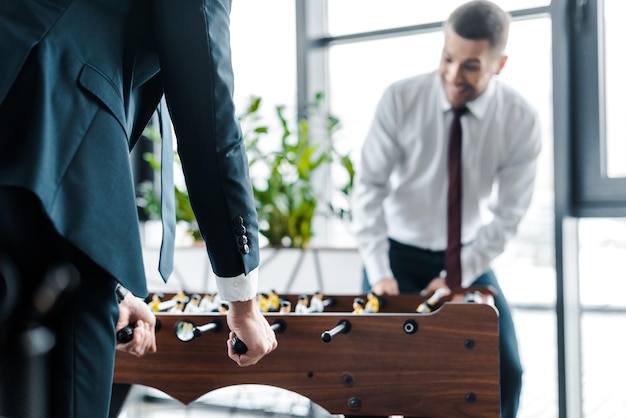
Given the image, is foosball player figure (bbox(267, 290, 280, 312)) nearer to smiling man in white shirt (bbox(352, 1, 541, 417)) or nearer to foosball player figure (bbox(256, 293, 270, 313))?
foosball player figure (bbox(256, 293, 270, 313))

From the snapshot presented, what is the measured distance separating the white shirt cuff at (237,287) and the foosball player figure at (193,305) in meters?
0.79

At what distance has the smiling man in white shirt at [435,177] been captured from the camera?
8.13 feet

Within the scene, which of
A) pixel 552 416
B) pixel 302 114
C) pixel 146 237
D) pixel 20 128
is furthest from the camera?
pixel 146 237

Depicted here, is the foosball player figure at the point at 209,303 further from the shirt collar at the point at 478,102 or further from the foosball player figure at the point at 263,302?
the shirt collar at the point at 478,102

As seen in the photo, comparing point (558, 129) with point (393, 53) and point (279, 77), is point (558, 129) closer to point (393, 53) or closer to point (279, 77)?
point (393, 53)

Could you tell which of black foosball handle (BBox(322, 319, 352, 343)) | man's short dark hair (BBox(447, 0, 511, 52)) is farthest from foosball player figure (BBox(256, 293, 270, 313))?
man's short dark hair (BBox(447, 0, 511, 52))

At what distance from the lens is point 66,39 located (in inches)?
38.2

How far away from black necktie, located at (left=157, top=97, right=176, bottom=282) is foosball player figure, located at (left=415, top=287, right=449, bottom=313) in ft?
2.90

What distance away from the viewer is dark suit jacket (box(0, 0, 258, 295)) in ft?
3.07

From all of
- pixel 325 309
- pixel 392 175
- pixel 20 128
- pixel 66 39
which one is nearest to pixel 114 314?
pixel 20 128

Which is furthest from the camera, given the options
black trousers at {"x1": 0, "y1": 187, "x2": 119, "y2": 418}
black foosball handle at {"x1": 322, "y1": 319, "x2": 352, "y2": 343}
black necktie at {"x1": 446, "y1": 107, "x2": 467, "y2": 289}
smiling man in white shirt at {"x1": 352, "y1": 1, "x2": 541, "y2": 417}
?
smiling man in white shirt at {"x1": 352, "y1": 1, "x2": 541, "y2": 417}

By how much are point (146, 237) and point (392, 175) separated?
192 centimetres

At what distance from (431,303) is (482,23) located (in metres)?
0.95

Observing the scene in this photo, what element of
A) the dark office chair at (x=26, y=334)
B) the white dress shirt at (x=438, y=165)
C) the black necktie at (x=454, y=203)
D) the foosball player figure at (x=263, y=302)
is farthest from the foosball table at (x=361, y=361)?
the dark office chair at (x=26, y=334)
